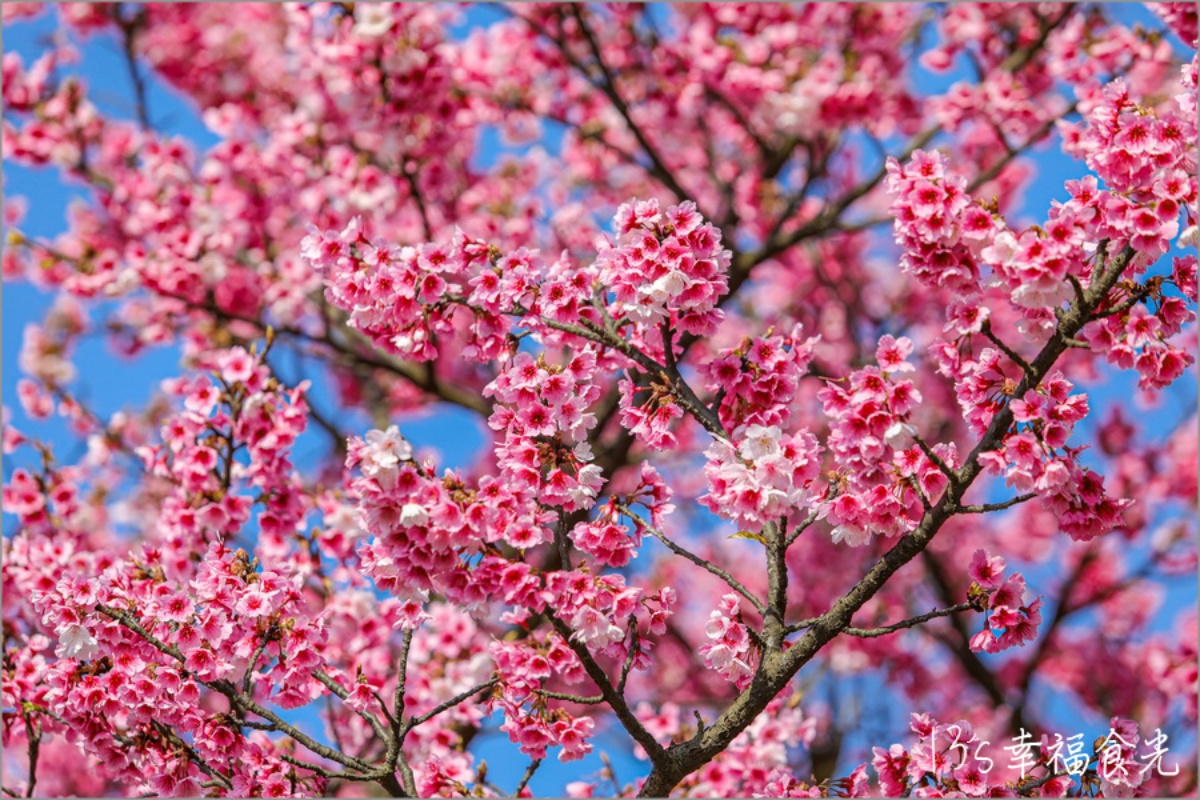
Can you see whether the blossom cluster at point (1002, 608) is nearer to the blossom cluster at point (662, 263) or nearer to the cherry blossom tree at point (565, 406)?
the cherry blossom tree at point (565, 406)

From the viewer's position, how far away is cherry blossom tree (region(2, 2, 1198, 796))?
12.3 ft

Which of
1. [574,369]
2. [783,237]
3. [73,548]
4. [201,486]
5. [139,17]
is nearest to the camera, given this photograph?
[574,369]

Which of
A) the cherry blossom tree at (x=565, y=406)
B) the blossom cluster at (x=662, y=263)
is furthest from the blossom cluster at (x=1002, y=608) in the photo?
the blossom cluster at (x=662, y=263)

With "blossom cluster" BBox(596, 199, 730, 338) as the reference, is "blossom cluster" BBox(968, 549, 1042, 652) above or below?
below

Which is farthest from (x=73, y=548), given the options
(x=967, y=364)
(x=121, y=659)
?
(x=967, y=364)

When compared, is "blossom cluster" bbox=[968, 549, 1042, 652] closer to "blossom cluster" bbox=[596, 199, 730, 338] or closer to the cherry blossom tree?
the cherry blossom tree

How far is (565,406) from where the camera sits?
3.81m

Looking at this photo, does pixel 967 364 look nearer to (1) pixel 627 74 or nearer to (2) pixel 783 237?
(2) pixel 783 237

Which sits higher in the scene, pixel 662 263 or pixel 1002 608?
pixel 662 263

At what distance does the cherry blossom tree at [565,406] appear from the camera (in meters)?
3.76

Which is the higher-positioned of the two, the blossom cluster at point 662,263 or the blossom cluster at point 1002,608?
the blossom cluster at point 662,263

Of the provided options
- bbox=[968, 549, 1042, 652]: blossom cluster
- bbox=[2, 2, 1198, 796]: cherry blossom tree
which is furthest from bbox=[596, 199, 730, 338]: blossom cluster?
bbox=[968, 549, 1042, 652]: blossom cluster

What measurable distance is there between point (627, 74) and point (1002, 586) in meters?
7.30

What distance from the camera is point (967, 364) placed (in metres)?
3.98
